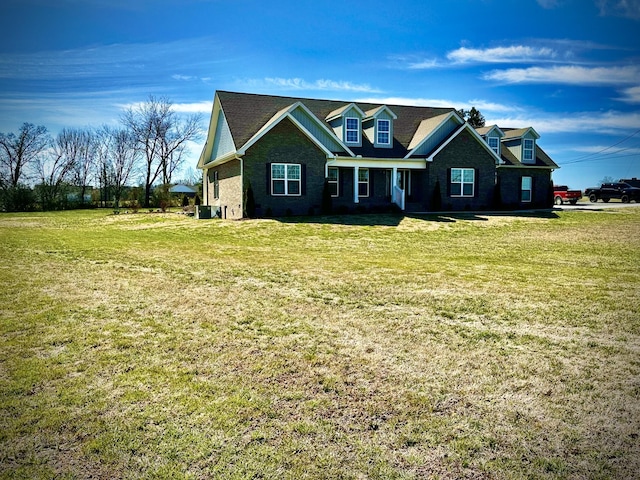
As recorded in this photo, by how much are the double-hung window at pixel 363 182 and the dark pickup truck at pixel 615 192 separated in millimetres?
26219

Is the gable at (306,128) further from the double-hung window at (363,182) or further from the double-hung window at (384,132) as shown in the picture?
the double-hung window at (384,132)

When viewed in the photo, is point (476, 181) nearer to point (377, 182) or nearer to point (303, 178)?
point (377, 182)

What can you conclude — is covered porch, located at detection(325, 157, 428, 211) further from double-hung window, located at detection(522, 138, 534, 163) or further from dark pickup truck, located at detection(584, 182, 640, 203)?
dark pickup truck, located at detection(584, 182, 640, 203)

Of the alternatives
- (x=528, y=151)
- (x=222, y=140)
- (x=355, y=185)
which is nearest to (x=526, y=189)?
(x=528, y=151)

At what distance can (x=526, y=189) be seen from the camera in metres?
32.5

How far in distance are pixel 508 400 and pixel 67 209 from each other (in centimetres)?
5271

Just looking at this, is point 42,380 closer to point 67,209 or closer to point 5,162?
point 67,209

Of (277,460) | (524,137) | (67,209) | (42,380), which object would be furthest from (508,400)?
(67,209)

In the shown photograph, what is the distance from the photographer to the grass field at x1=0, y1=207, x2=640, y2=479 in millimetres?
3436

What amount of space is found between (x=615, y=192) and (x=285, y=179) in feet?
107

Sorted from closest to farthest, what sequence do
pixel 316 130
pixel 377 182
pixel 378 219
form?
pixel 378 219 → pixel 316 130 → pixel 377 182

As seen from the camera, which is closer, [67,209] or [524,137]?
[524,137]

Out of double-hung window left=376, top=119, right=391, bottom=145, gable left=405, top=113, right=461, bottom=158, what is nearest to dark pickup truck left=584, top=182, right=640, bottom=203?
gable left=405, top=113, right=461, bottom=158

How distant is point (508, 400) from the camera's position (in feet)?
14.0
